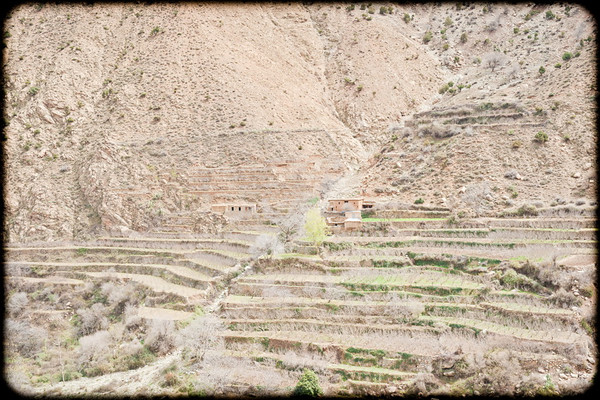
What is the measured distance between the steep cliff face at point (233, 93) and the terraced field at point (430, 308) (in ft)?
17.0

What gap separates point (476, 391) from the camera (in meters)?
13.7

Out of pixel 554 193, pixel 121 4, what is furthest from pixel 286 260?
pixel 121 4

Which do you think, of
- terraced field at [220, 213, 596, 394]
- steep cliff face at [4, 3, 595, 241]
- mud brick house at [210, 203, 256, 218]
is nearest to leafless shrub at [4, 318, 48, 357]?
terraced field at [220, 213, 596, 394]

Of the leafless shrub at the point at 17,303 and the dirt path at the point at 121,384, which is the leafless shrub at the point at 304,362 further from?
the leafless shrub at the point at 17,303

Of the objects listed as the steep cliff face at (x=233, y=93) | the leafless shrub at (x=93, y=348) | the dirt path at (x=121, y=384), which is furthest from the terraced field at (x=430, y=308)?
the leafless shrub at (x=93, y=348)

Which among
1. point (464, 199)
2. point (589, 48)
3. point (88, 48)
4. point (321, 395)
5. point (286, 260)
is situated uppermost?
point (88, 48)

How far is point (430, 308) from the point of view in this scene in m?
17.0

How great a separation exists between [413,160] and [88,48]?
1253 inches

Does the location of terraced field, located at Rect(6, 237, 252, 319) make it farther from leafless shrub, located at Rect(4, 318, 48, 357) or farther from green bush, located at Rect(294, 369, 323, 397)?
green bush, located at Rect(294, 369, 323, 397)

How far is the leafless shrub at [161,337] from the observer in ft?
63.1

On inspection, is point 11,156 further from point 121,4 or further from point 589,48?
point 589,48

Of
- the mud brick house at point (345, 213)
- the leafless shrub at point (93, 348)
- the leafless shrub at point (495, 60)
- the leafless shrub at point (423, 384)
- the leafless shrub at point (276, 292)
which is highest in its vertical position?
the leafless shrub at point (495, 60)

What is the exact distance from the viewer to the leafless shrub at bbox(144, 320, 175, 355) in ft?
63.1

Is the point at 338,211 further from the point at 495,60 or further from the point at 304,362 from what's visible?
the point at 495,60
